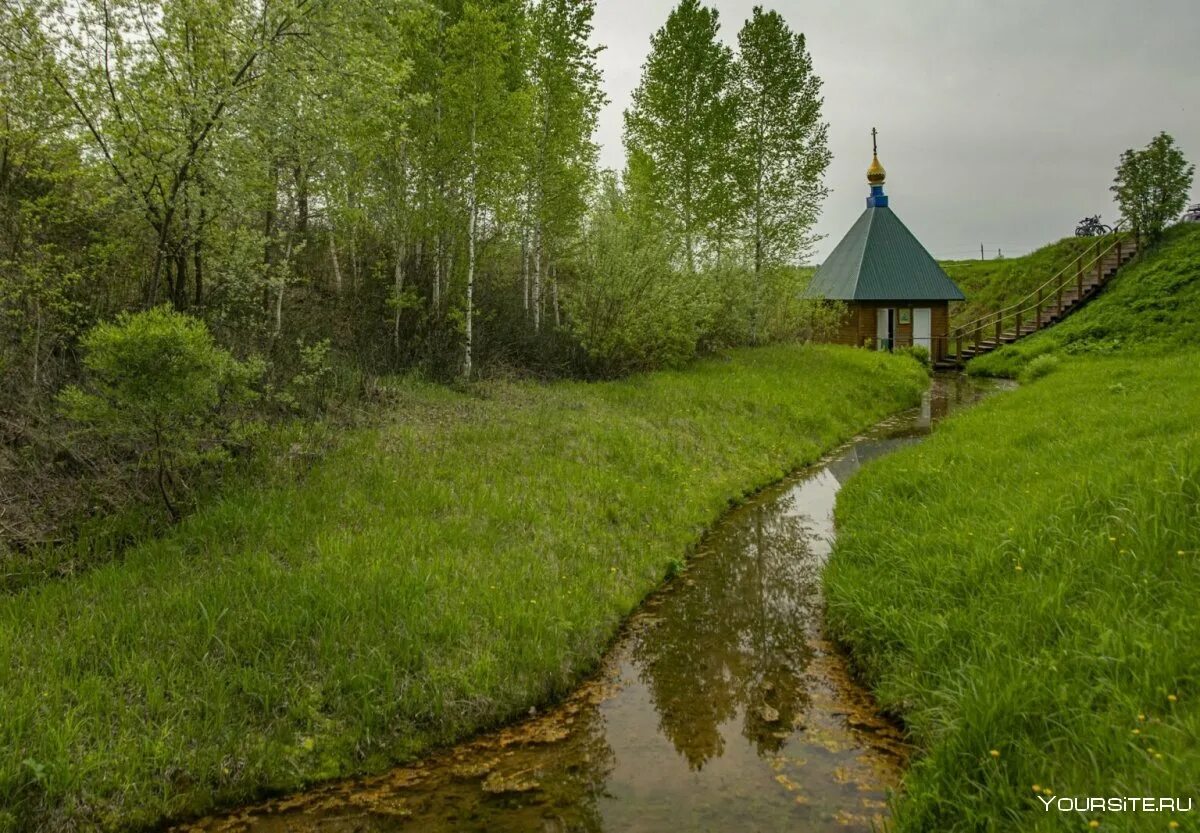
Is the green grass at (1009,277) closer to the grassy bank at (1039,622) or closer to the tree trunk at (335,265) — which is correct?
the grassy bank at (1039,622)

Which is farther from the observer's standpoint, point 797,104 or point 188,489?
point 797,104

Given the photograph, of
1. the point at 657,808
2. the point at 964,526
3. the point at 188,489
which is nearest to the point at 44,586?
the point at 188,489

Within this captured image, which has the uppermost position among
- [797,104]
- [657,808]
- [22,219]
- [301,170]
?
[797,104]

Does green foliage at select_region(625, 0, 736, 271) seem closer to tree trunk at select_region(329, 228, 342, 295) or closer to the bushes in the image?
the bushes

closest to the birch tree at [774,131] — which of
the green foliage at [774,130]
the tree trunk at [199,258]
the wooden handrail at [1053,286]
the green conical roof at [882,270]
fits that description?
the green foliage at [774,130]

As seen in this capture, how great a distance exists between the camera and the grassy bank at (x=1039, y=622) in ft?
10.9

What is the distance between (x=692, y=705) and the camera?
523 centimetres

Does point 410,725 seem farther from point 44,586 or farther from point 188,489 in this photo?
point 188,489

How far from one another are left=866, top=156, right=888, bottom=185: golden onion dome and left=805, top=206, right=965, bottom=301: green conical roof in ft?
4.33

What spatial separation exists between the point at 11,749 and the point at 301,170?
9458 millimetres

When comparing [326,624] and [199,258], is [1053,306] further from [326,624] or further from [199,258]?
[326,624]

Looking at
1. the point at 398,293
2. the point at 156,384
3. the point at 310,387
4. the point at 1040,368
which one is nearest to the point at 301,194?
the point at 398,293

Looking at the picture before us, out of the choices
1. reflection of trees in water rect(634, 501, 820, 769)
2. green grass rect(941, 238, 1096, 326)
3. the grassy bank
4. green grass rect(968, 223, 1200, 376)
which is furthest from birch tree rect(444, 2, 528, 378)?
green grass rect(941, 238, 1096, 326)

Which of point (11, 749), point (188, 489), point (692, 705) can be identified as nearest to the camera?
point (11, 749)
